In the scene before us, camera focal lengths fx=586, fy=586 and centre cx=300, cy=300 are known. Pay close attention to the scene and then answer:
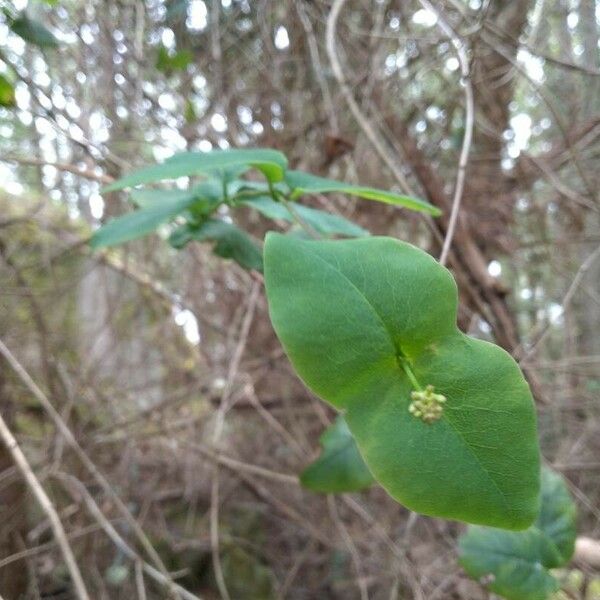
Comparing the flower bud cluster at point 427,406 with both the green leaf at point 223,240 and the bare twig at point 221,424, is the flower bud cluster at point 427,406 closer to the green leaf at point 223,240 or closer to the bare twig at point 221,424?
the green leaf at point 223,240

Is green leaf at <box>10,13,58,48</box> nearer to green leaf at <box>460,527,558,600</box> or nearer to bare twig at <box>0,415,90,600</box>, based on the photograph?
bare twig at <box>0,415,90,600</box>

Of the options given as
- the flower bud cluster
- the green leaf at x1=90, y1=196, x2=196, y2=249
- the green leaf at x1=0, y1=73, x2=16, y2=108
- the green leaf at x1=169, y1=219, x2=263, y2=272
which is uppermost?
the green leaf at x1=0, y1=73, x2=16, y2=108

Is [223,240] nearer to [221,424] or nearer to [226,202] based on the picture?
[226,202]

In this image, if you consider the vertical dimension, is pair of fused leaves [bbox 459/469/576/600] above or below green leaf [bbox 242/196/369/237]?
below

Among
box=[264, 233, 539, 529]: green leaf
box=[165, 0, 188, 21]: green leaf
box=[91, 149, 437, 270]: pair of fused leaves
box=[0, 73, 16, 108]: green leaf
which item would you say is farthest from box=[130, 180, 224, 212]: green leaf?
box=[165, 0, 188, 21]: green leaf

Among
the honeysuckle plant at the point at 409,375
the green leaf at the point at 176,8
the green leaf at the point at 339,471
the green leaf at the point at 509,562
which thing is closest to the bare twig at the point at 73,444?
the green leaf at the point at 339,471

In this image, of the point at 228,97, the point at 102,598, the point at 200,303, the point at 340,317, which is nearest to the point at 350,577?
the point at 102,598
